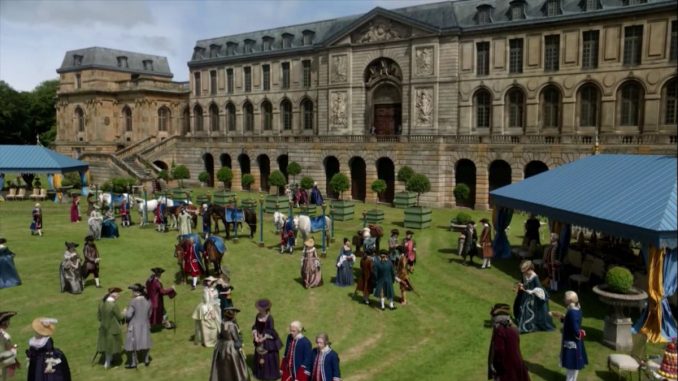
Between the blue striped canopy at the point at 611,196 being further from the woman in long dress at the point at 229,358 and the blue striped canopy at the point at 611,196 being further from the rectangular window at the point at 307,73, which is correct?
the rectangular window at the point at 307,73

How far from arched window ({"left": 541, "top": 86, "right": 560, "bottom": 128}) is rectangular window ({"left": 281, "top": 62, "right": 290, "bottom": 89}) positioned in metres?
24.7

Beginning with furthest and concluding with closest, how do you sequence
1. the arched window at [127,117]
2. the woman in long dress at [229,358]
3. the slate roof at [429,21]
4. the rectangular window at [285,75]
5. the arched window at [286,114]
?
the arched window at [127,117]
the arched window at [286,114]
the rectangular window at [285,75]
the slate roof at [429,21]
the woman in long dress at [229,358]

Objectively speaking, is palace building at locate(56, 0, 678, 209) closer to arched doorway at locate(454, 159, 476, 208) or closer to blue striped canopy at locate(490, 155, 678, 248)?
arched doorway at locate(454, 159, 476, 208)

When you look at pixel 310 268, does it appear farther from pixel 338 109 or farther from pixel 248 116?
pixel 248 116

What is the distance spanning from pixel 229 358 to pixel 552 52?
1482 inches

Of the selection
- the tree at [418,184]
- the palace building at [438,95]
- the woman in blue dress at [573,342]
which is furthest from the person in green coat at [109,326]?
the palace building at [438,95]

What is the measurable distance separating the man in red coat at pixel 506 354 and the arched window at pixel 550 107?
34748mm

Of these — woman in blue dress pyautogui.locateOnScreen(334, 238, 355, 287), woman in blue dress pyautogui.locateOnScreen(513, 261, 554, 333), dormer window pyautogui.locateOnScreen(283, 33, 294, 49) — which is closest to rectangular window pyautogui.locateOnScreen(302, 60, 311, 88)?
dormer window pyautogui.locateOnScreen(283, 33, 294, 49)

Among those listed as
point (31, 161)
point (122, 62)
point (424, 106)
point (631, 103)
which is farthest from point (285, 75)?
point (631, 103)

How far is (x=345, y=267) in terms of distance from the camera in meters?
19.2

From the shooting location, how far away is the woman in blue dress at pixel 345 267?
1897 cm

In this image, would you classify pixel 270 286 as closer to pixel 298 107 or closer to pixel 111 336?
pixel 111 336

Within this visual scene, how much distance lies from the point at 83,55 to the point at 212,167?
24721 mm

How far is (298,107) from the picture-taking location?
2148 inches
